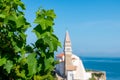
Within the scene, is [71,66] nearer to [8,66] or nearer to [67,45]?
[67,45]

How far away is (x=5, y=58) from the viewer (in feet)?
11.2

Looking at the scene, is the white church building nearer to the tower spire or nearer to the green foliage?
the tower spire

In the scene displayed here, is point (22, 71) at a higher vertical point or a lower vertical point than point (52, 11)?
lower

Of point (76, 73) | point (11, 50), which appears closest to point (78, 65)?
point (76, 73)

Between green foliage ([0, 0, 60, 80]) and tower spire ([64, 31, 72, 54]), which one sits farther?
tower spire ([64, 31, 72, 54])

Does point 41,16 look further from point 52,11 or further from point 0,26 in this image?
point 0,26

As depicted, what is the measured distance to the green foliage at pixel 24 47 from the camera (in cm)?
331

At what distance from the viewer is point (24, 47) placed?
3484mm

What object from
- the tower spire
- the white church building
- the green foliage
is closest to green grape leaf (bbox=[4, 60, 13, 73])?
the green foliage

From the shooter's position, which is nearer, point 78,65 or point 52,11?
point 52,11

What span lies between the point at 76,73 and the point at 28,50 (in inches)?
2157

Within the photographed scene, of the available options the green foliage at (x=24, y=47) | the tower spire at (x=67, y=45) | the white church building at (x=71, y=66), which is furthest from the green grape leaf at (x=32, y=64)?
the tower spire at (x=67, y=45)

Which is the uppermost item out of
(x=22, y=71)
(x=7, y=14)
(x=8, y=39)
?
(x=7, y=14)

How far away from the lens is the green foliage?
3.31 m
